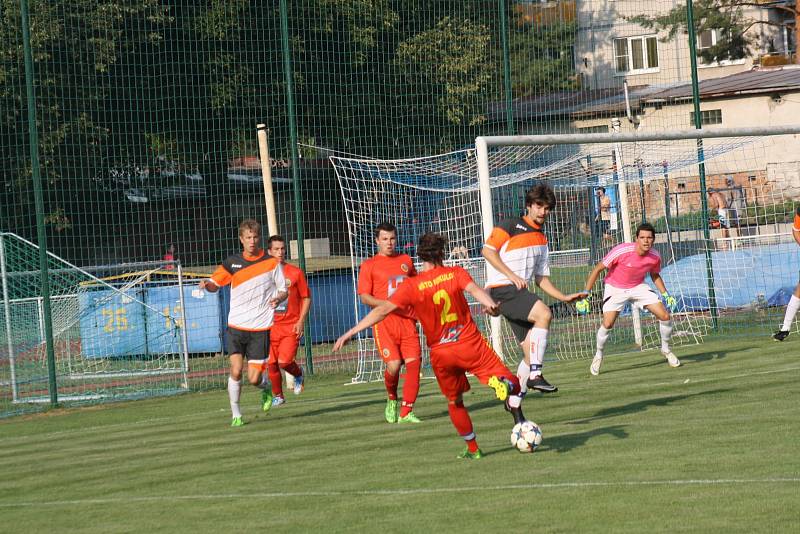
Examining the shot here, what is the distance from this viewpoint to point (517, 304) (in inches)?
450

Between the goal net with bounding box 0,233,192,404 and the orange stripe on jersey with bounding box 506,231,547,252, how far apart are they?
24.5 feet

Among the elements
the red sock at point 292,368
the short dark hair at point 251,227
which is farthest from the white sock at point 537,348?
the red sock at point 292,368

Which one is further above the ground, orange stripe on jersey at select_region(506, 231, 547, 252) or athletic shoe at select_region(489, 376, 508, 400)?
orange stripe on jersey at select_region(506, 231, 547, 252)

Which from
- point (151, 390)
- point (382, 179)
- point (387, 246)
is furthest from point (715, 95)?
point (387, 246)

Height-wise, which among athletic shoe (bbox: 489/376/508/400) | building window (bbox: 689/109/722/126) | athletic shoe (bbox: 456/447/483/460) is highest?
building window (bbox: 689/109/722/126)

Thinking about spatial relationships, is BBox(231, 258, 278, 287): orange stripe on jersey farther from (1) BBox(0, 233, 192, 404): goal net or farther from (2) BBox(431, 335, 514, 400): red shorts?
(1) BBox(0, 233, 192, 404): goal net

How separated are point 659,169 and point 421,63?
701 centimetres

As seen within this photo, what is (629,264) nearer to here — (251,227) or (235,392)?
(251,227)

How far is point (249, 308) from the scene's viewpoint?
12.8 metres

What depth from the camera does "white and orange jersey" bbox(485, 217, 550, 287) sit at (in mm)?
11766

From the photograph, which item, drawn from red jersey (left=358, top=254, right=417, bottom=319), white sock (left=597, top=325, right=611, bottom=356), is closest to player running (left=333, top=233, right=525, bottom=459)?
red jersey (left=358, top=254, right=417, bottom=319)

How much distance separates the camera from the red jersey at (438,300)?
9.00 meters

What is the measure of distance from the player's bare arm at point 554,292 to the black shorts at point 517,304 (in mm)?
169

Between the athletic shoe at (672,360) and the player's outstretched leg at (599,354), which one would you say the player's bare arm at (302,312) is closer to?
the player's outstretched leg at (599,354)
